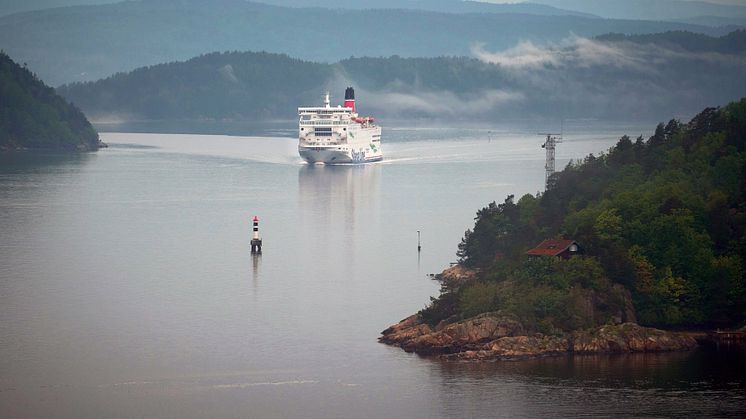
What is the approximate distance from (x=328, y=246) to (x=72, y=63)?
15909cm

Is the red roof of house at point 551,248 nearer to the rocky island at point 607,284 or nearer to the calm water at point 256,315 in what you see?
the rocky island at point 607,284

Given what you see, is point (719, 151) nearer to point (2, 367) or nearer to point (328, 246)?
point (328, 246)

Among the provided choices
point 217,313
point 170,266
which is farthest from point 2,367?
point 170,266

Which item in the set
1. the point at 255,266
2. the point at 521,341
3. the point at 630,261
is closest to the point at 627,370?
the point at 521,341

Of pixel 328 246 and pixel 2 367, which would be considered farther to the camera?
pixel 328 246

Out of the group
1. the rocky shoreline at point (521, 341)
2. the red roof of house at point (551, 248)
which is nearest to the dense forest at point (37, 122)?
the red roof of house at point (551, 248)

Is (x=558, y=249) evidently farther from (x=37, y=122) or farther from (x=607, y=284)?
(x=37, y=122)

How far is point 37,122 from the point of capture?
8044cm

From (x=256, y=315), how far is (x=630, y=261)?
724cm

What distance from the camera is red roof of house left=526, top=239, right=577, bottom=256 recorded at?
27.7 meters

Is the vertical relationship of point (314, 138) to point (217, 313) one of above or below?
above

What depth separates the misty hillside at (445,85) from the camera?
13000 cm

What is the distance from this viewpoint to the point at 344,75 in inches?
5650

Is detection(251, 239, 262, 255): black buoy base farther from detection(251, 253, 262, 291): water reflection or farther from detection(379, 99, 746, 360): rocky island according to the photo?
detection(379, 99, 746, 360): rocky island
